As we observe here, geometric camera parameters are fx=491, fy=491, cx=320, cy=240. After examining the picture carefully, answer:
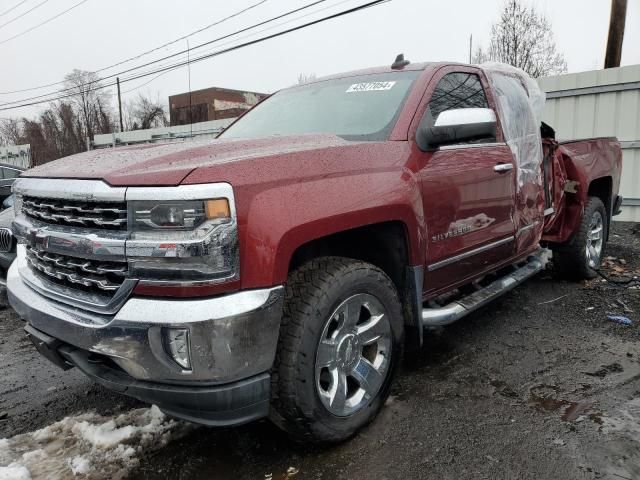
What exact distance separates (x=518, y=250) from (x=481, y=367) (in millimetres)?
1098

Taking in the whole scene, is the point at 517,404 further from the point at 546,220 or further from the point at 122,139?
the point at 122,139

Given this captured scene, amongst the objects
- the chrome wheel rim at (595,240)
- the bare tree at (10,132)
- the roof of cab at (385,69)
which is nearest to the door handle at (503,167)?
the roof of cab at (385,69)

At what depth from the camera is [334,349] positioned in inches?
93.1

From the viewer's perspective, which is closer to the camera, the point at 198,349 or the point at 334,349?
the point at 198,349

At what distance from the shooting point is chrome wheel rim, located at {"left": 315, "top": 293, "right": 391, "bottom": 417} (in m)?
2.35

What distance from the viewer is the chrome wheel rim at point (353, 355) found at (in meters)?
2.35

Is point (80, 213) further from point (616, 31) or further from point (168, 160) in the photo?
point (616, 31)

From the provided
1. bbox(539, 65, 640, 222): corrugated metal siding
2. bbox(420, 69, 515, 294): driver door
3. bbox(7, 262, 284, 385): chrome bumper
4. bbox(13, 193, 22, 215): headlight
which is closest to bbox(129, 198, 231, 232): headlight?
bbox(7, 262, 284, 385): chrome bumper

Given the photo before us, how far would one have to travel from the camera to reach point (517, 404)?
290 cm

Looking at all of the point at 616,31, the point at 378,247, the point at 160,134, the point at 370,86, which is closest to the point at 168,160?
the point at 378,247

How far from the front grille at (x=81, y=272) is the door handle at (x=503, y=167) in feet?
8.49

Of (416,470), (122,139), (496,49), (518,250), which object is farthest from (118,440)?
(496,49)

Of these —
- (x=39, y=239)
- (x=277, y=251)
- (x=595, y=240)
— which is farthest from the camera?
(x=595, y=240)

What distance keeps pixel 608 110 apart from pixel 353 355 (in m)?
8.37
